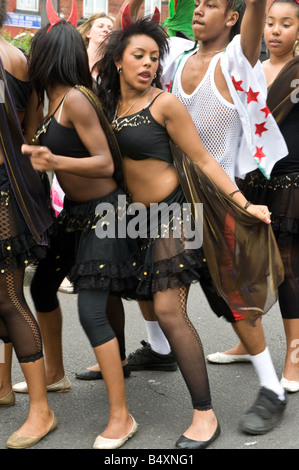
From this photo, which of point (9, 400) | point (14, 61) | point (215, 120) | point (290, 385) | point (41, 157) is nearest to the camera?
point (41, 157)

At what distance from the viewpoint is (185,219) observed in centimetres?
307

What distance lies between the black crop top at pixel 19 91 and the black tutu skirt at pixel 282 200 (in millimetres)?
1391

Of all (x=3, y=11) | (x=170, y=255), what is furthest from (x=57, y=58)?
(x=170, y=255)

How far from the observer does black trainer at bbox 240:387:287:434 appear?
3155 millimetres

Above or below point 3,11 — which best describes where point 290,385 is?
below

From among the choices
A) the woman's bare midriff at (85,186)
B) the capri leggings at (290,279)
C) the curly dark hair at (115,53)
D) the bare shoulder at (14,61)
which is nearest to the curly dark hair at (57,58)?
the bare shoulder at (14,61)

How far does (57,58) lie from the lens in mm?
3055

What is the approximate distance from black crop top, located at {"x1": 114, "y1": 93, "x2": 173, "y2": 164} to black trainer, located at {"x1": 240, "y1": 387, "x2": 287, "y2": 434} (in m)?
1.21

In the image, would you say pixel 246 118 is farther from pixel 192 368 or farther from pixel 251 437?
pixel 251 437

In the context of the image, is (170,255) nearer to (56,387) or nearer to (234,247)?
(234,247)

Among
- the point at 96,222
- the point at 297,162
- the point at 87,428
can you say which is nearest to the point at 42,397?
the point at 87,428

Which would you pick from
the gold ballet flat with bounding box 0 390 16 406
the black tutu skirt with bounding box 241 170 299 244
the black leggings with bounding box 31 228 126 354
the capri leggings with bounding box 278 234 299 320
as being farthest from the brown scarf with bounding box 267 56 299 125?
the gold ballet flat with bounding box 0 390 16 406

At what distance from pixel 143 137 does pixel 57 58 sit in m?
0.52

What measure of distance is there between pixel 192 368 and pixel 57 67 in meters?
1.45
